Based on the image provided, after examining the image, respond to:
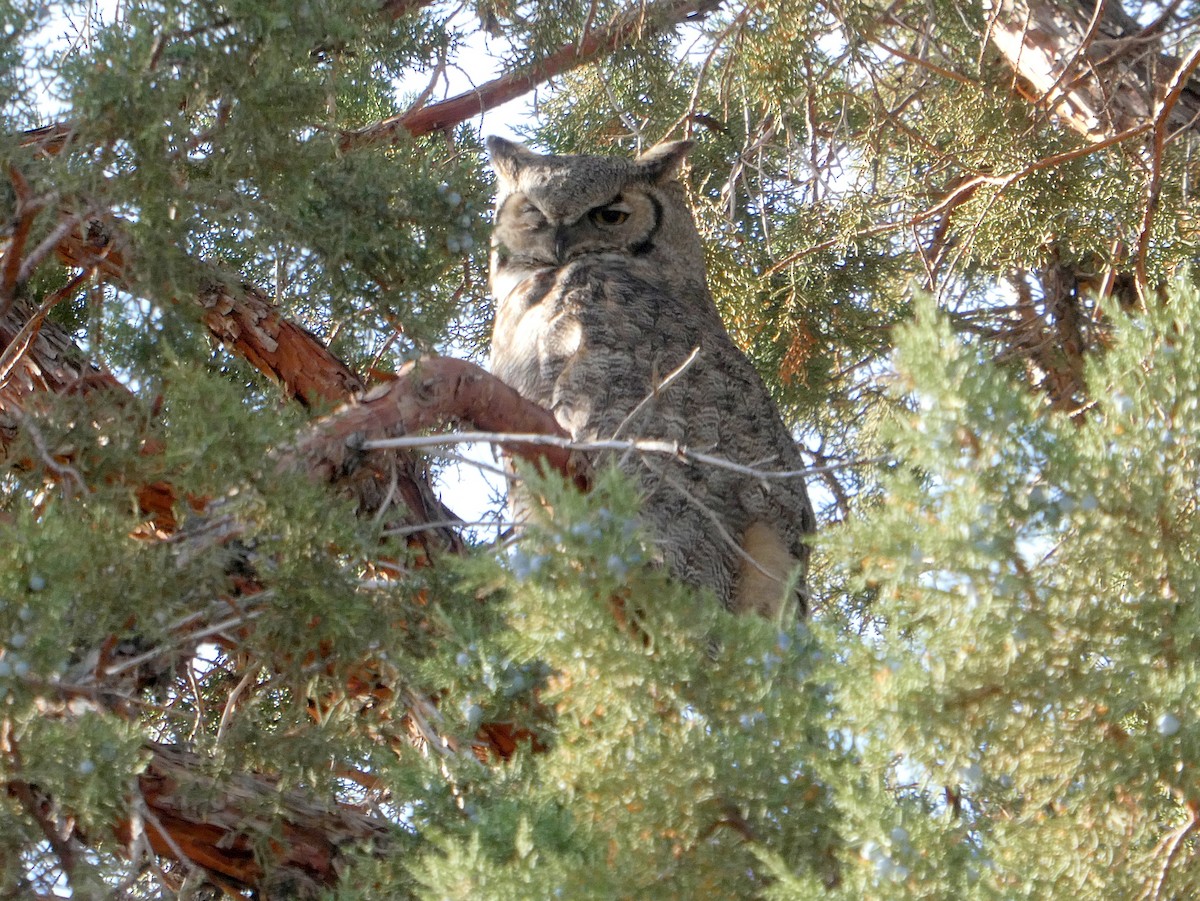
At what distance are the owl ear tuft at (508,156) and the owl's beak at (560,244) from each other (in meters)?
0.21

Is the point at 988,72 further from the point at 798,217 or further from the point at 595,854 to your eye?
the point at 595,854

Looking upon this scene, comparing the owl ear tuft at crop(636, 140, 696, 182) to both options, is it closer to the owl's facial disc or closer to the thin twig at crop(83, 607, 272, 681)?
the owl's facial disc

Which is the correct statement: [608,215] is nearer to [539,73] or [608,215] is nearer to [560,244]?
[560,244]

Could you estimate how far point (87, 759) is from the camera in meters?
1.23

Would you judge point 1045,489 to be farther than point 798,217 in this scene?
No

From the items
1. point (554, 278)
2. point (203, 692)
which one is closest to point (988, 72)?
point (554, 278)

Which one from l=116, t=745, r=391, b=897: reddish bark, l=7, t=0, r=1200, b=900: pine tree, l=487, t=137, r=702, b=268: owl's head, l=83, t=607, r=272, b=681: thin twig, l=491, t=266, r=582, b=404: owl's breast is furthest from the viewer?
l=487, t=137, r=702, b=268: owl's head

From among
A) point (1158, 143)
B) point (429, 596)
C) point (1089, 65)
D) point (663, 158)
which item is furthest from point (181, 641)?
point (1089, 65)

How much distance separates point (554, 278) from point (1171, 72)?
4.97ft

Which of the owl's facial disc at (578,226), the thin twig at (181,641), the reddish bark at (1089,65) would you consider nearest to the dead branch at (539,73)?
the owl's facial disc at (578,226)

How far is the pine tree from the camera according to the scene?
3.50 ft

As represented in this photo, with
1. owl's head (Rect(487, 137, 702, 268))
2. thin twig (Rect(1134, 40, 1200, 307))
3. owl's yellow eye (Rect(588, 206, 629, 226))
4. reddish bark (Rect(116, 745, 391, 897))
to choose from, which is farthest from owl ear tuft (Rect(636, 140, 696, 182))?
reddish bark (Rect(116, 745, 391, 897))

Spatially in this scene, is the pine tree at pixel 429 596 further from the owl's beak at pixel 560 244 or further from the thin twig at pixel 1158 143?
the owl's beak at pixel 560 244

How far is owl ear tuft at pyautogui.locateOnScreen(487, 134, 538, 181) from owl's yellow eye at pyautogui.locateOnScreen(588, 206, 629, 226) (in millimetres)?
213
